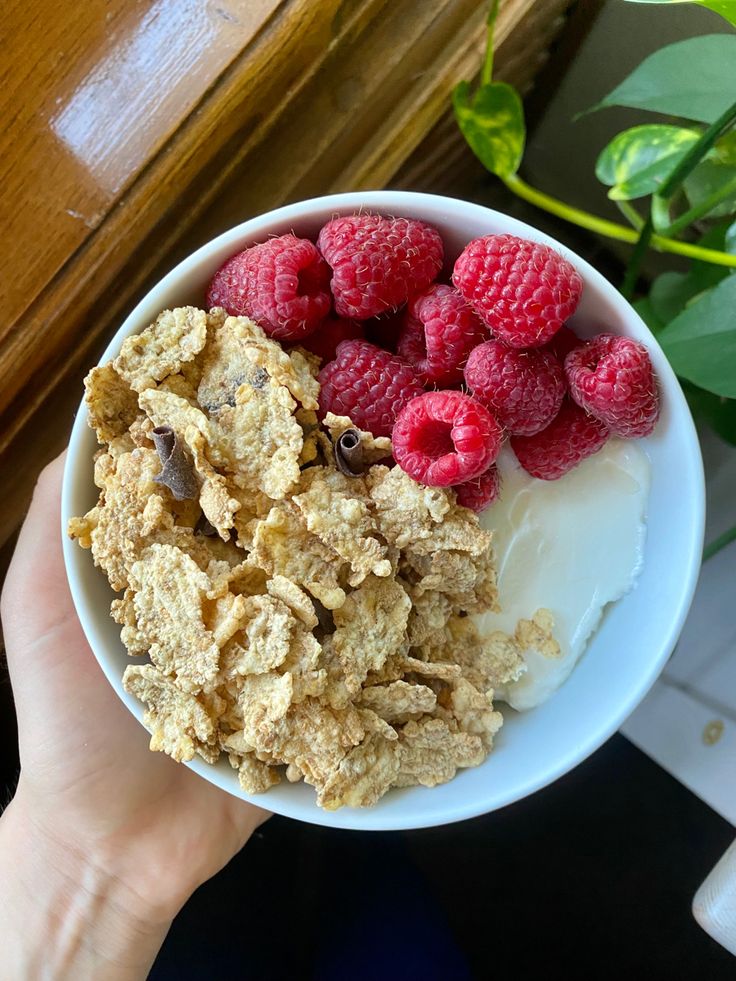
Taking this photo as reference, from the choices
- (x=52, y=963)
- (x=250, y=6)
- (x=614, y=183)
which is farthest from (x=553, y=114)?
(x=52, y=963)

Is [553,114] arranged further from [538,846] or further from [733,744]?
[538,846]

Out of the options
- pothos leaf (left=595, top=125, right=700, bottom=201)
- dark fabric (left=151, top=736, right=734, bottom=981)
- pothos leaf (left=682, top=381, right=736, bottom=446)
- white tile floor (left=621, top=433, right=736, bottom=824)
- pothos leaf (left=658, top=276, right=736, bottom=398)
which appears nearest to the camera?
pothos leaf (left=658, top=276, right=736, bottom=398)

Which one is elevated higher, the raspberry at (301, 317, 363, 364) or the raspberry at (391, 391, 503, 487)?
the raspberry at (391, 391, 503, 487)

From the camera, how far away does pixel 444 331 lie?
70 cm

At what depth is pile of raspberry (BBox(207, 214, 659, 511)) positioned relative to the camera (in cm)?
67

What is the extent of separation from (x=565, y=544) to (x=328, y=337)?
294mm

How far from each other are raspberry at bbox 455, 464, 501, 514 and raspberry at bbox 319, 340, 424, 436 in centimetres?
8

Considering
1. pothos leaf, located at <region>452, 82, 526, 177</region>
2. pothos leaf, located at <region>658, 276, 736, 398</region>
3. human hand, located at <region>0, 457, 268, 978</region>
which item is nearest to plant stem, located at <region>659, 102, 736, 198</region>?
pothos leaf, located at <region>658, 276, 736, 398</region>

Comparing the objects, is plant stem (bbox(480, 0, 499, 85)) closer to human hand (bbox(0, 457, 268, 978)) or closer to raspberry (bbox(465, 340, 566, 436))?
raspberry (bbox(465, 340, 566, 436))

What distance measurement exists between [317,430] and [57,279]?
34 centimetres

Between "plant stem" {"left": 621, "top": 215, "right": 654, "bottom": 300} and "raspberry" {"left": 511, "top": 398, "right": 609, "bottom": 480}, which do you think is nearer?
"raspberry" {"left": 511, "top": 398, "right": 609, "bottom": 480}

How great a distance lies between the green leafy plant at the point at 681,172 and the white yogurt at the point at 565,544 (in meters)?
0.13

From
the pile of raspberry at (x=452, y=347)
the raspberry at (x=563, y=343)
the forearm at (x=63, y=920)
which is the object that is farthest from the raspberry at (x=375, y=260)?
the forearm at (x=63, y=920)

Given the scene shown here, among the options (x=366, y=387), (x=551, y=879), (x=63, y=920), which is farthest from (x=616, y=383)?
(x=551, y=879)
